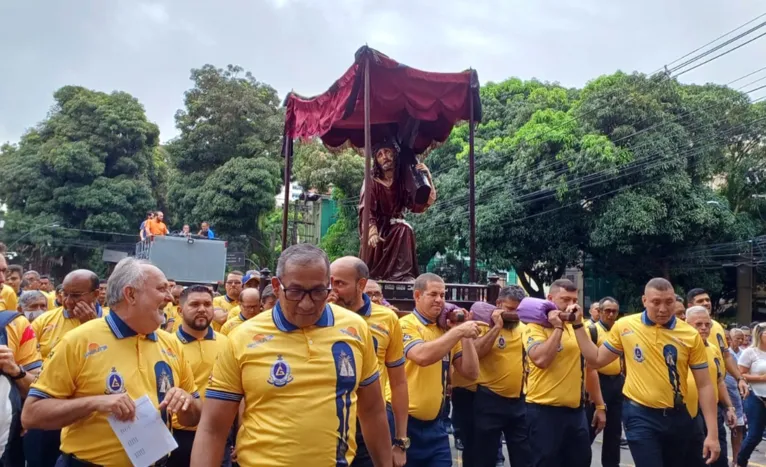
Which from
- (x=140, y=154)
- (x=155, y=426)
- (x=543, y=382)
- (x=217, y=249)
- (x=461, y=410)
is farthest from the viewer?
(x=140, y=154)

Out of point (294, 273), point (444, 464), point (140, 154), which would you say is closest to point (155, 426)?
point (294, 273)

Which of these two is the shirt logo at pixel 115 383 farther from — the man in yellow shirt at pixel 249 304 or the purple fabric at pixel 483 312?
the purple fabric at pixel 483 312

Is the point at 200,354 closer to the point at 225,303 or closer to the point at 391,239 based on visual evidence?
the point at 225,303

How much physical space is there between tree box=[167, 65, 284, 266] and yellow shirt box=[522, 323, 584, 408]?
23073 mm

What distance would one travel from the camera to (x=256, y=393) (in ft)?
8.80

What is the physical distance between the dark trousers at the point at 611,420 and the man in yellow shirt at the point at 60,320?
4.88m

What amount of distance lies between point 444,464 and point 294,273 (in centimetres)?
261

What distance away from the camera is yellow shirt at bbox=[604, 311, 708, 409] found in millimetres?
5160

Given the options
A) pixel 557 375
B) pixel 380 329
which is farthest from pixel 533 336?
pixel 380 329

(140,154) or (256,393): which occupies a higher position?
(140,154)

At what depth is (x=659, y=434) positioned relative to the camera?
16.8 ft

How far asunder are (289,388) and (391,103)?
621cm

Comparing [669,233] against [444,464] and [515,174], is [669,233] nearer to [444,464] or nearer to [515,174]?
[515,174]

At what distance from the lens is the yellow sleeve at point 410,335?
4.69 meters
